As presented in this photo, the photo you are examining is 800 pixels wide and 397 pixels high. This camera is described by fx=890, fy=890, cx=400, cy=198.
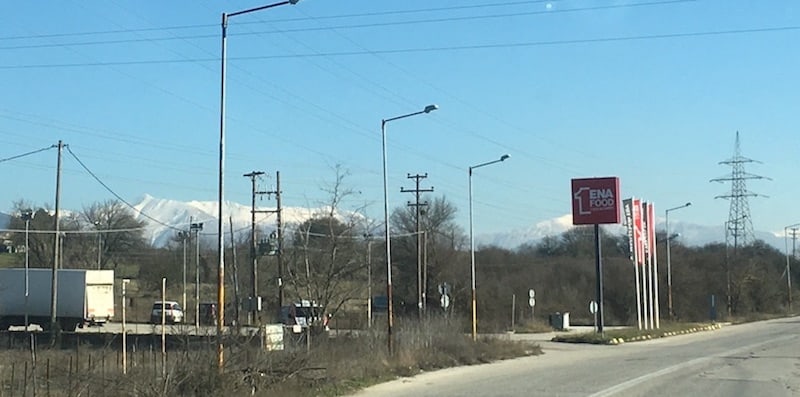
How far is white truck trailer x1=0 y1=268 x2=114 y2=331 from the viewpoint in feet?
192

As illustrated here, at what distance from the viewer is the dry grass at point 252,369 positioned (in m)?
17.2

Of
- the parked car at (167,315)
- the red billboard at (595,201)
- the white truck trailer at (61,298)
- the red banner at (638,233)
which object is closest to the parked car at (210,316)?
the parked car at (167,315)

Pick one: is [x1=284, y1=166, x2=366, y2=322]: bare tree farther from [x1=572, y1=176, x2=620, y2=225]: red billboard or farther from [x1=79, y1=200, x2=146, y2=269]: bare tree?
[x1=79, y1=200, x2=146, y2=269]: bare tree

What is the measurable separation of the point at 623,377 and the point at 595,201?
29373 millimetres

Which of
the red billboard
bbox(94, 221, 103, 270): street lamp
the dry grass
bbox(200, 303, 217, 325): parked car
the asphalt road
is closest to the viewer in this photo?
the dry grass

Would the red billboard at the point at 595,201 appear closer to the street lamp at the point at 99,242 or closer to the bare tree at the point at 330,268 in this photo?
the bare tree at the point at 330,268

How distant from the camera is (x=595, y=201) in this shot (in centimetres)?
5278

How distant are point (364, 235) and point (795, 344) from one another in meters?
22.7

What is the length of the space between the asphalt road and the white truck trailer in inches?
1340

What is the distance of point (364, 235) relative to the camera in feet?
163

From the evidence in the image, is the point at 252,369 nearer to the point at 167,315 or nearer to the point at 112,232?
the point at 167,315

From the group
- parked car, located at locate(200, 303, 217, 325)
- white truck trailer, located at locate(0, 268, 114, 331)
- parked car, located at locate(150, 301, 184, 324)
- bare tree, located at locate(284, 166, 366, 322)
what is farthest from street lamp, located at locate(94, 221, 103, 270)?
bare tree, located at locate(284, 166, 366, 322)

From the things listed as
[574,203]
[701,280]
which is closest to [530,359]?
[574,203]

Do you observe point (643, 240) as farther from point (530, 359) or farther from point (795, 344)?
point (530, 359)
